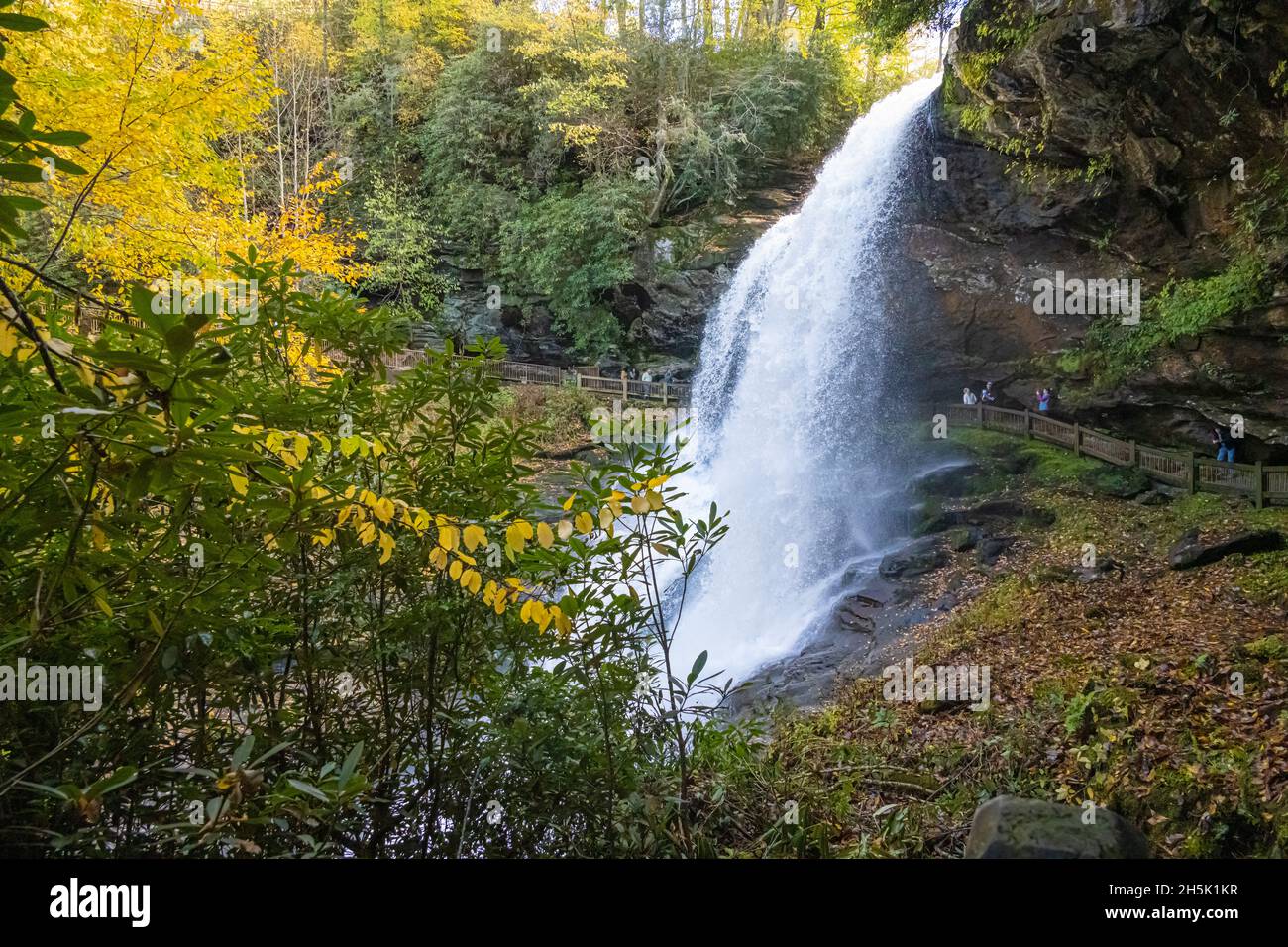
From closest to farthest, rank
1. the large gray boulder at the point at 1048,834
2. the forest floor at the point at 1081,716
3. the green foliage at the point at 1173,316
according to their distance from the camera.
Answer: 1. the large gray boulder at the point at 1048,834
2. the forest floor at the point at 1081,716
3. the green foliage at the point at 1173,316

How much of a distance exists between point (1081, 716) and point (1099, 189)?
10.8m

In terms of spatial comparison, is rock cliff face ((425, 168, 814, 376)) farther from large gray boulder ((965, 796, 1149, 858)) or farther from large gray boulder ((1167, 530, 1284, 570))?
large gray boulder ((965, 796, 1149, 858))

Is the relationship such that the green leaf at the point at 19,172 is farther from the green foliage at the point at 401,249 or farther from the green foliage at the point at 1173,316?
the green foliage at the point at 401,249

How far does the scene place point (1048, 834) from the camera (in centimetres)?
216

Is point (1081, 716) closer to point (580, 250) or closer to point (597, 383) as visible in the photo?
point (597, 383)

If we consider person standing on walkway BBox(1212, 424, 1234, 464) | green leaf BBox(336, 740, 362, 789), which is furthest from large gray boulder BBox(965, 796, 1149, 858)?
person standing on walkway BBox(1212, 424, 1234, 464)

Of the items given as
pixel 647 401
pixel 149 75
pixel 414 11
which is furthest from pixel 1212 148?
pixel 414 11

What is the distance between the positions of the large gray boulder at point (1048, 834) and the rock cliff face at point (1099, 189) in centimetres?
971

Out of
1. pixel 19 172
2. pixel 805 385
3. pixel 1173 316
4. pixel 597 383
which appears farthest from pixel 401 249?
pixel 19 172

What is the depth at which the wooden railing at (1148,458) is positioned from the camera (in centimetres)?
986

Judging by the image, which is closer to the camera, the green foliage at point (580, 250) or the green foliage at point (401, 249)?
the green foliage at point (580, 250)

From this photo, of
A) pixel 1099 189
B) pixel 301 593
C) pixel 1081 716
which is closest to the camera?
pixel 301 593

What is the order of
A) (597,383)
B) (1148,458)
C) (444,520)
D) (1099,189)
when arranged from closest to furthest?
(444,520) < (1148,458) < (1099,189) < (597,383)

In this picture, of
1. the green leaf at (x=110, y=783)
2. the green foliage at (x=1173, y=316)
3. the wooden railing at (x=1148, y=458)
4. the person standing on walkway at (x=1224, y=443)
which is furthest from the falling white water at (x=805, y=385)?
the green leaf at (x=110, y=783)
